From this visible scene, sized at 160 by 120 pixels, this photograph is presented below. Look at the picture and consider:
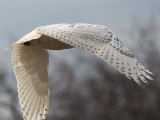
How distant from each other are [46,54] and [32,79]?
0.40 metres

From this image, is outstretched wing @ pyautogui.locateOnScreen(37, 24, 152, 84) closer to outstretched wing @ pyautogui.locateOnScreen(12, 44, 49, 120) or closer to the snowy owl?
the snowy owl

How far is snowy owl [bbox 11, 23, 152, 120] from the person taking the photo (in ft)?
34.7

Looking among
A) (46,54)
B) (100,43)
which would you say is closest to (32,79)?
(46,54)

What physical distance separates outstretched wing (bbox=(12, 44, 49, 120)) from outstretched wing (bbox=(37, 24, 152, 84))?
3.23ft

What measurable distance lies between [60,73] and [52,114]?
3.31 metres

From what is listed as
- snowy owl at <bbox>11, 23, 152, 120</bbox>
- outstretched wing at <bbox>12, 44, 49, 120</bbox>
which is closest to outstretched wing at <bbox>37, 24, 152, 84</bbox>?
snowy owl at <bbox>11, 23, 152, 120</bbox>

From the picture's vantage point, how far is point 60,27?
11.1 m

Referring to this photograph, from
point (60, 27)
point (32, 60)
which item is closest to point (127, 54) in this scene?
point (60, 27)

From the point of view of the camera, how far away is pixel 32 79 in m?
12.2

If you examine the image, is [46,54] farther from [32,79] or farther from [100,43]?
Result: [100,43]

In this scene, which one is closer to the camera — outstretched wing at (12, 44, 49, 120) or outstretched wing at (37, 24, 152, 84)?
outstretched wing at (37, 24, 152, 84)

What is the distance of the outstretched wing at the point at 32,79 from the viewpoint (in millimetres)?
11984

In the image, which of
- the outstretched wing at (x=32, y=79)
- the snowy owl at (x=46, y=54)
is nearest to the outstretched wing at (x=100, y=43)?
the snowy owl at (x=46, y=54)

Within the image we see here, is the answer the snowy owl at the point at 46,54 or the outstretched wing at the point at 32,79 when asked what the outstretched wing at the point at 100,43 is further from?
the outstretched wing at the point at 32,79
